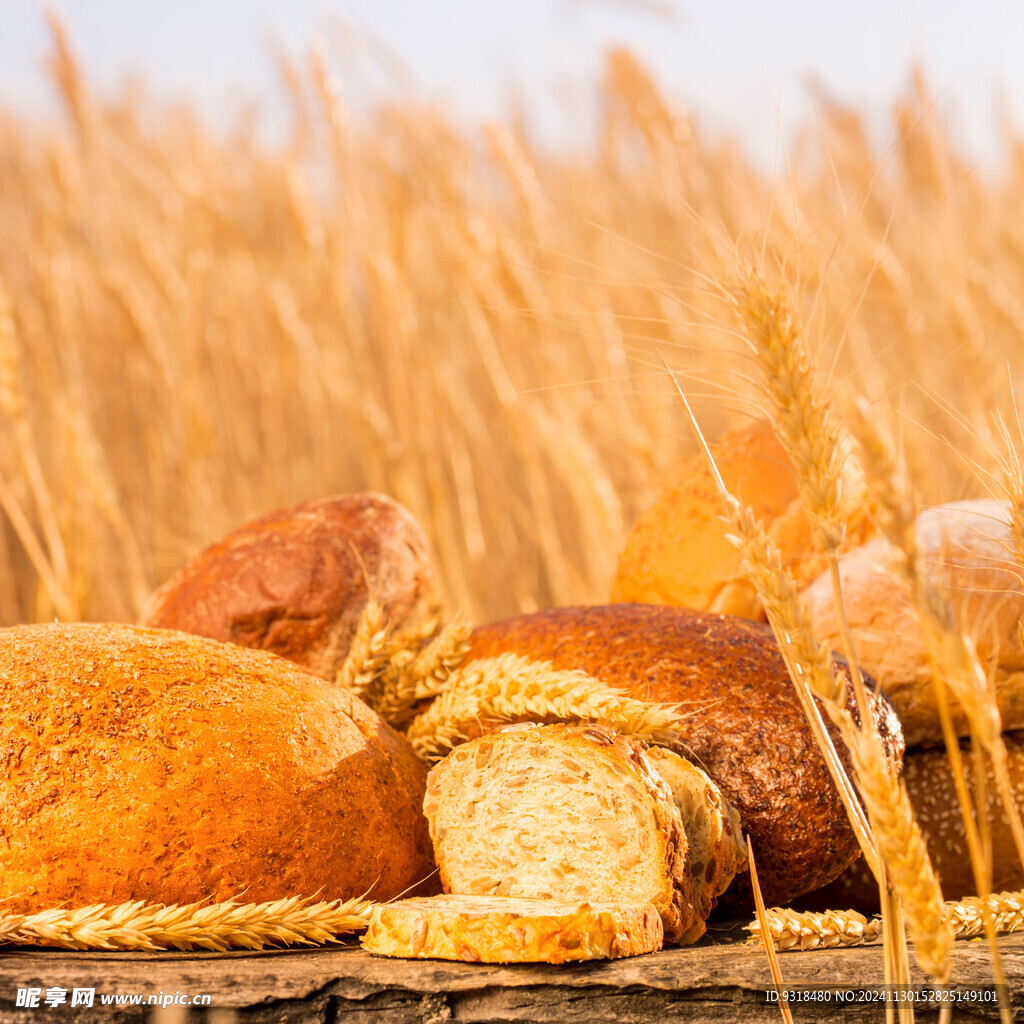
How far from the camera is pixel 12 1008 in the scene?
0.61 m

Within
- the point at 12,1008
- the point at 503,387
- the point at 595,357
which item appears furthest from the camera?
the point at 595,357

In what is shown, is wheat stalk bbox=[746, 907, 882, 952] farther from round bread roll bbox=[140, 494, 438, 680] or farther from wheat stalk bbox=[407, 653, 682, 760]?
round bread roll bbox=[140, 494, 438, 680]

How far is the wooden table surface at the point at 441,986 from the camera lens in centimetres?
63

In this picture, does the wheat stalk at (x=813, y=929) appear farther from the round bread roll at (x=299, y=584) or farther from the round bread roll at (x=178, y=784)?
the round bread roll at (x=299, y=584)

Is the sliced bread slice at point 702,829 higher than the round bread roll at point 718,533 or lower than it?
lower

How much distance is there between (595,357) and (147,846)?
178 cm

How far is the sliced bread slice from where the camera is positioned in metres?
0.81

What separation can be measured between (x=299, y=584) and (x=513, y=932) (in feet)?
1.73

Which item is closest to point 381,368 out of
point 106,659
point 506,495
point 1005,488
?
point 506,495

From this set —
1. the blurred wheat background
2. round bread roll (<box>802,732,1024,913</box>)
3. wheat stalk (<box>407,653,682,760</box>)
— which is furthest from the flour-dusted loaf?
the blurred wheat background

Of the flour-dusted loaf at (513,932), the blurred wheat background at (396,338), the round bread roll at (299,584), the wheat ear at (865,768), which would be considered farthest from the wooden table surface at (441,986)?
the blurred wheat background at (396,338)

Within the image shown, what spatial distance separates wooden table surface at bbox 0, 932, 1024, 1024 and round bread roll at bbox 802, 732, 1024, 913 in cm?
32

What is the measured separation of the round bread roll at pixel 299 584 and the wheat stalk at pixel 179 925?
1.25 ft

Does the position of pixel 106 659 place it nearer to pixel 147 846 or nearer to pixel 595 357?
pixel 147 846
